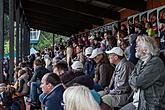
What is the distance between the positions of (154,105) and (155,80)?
0.28m

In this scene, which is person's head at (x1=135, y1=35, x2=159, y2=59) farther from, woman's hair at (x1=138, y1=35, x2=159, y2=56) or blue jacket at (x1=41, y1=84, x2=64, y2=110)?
blue jacket at (x1=41, y1=84, x2=64, y2=110)

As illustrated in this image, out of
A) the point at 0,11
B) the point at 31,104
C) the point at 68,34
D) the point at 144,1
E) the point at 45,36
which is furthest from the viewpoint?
the point at 45,36

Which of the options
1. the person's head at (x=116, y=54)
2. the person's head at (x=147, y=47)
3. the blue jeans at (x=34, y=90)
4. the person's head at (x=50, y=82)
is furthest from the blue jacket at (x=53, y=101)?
the blue jeans at (x=34, y=90)

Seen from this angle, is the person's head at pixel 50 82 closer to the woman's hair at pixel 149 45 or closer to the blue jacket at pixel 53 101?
the blue jacket at pixel 53 101

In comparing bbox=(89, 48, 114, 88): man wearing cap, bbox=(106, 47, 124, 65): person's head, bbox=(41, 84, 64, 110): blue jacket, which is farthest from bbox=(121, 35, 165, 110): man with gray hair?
bbox=(89, 48, 114, 88): man wearing cap

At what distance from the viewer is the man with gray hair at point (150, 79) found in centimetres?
474

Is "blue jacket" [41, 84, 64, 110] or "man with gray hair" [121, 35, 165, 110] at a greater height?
"man with gray hair" [121, 35, 165, 110]

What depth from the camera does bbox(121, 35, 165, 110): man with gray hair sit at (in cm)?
474

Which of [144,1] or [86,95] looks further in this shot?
[144,1]

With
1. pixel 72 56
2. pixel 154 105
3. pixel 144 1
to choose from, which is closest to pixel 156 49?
pixel 154 105

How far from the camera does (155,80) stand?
186 inches

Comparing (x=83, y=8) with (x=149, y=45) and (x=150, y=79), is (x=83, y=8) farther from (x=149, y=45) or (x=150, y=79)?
(x=150, y=79)

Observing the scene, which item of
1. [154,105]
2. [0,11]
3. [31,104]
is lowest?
[31,104]

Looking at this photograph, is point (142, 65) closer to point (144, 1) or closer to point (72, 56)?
point (72, 56)
